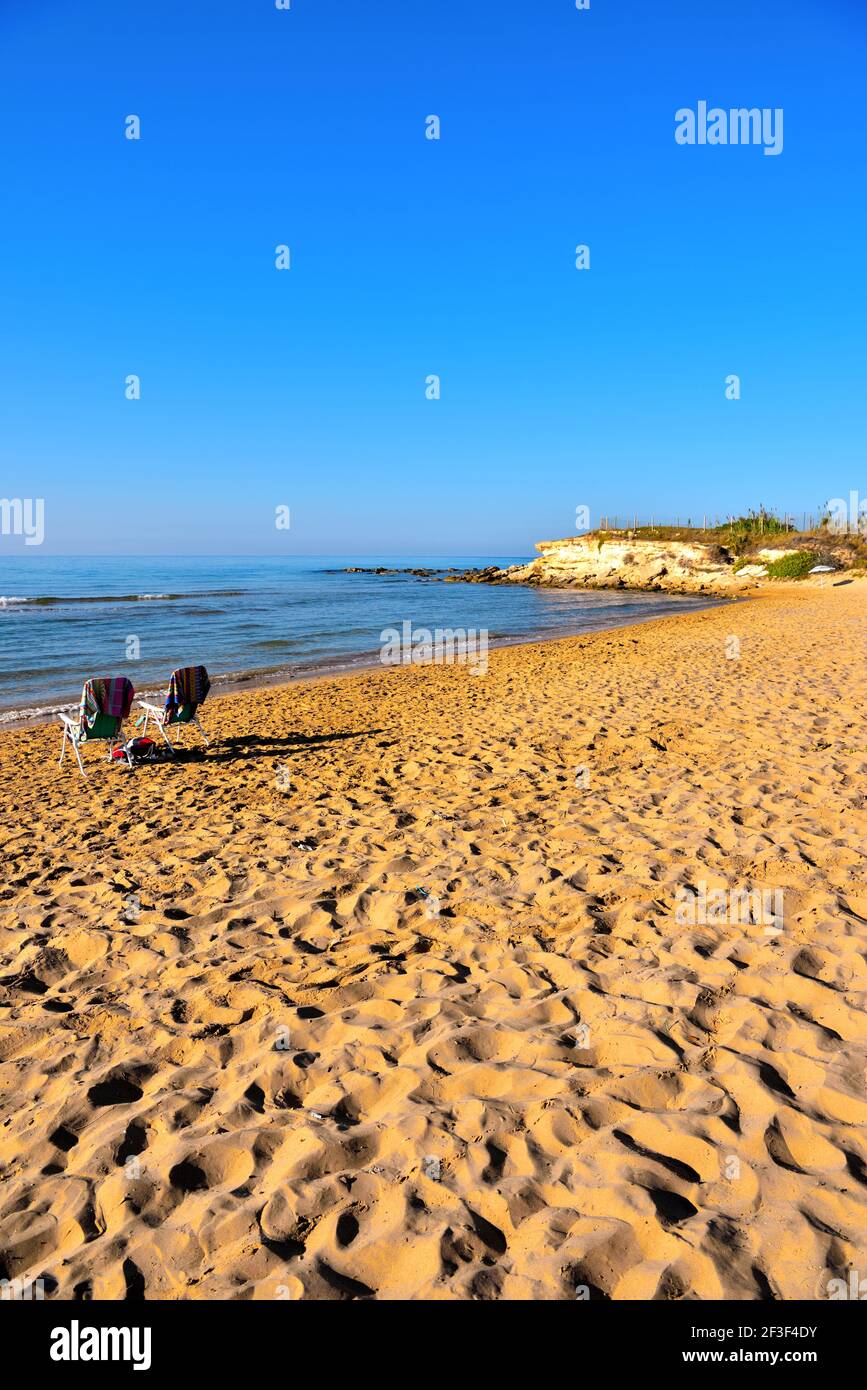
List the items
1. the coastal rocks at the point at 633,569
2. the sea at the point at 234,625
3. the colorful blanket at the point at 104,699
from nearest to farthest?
the colorful blanket at the point at 104,699
the sea at the point at 234,625
the coastal rocks at the point at 633,569

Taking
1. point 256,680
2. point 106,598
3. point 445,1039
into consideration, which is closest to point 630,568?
point 106,598

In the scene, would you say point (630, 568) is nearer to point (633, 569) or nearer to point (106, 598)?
point (633, 569)

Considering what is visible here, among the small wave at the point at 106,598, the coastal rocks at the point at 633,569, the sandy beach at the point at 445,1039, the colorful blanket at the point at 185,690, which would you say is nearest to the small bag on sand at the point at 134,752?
the colorful blanket at the point at 185,690

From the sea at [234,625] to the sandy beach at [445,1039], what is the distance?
34.6 ft

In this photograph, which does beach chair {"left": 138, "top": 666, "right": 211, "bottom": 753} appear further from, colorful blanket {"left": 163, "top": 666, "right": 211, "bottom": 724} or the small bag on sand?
the small bag on sand

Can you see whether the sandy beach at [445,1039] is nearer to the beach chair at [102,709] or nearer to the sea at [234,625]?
the beach chair at [102,709]

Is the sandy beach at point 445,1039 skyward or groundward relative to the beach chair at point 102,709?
groundward

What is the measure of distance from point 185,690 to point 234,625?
21.2 metres

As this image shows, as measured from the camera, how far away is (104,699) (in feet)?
29.7

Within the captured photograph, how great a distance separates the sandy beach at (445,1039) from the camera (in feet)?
7.66

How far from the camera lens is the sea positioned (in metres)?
18.6

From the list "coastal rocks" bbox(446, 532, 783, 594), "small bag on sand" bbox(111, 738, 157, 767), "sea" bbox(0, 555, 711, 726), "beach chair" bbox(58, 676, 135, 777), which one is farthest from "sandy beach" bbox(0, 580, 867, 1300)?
"coastal rocks" bbox(446, 532, 783, 594)

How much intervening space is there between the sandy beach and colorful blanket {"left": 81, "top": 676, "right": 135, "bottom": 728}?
203cm
